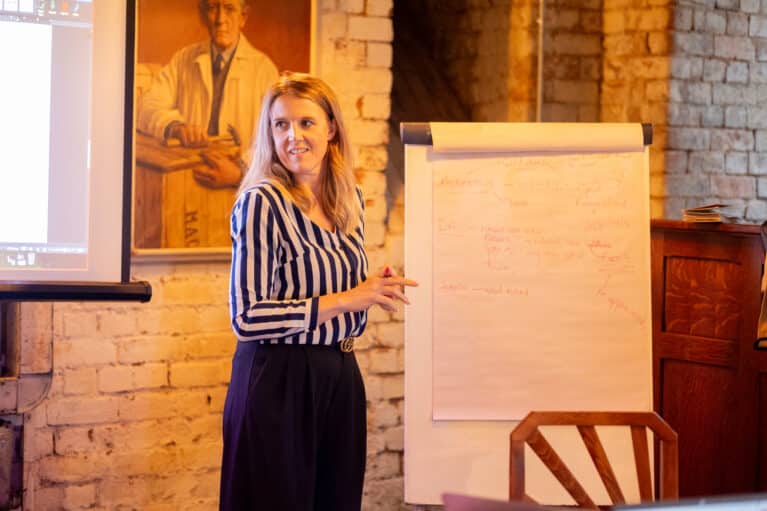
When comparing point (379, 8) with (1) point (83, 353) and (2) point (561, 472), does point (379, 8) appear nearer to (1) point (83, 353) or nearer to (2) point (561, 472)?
(1) point (83, 353)

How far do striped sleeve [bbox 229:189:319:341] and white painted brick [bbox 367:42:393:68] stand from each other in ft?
4.83

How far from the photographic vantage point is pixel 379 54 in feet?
12.2

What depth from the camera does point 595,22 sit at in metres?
4.76

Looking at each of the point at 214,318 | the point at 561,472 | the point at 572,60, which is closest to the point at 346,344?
the point at 561,472

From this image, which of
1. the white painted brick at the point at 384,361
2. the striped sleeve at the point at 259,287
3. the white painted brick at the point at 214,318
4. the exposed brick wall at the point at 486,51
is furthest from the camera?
the exposed brick wall at the point at 486,51

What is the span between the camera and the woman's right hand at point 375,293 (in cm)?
244

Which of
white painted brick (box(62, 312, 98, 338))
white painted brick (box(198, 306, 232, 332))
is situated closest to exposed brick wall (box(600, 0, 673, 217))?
white painted brick (box(198, 306, 232, 332))

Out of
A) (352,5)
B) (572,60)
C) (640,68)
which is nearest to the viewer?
(352,5)

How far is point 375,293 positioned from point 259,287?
0.30 meters

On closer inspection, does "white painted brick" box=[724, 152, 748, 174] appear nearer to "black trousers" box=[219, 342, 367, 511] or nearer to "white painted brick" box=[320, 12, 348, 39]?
"white painted brick" box=[320, 12, 348, 39]

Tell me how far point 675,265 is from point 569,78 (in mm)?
1426

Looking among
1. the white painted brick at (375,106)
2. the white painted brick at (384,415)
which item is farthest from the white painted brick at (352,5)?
the white painted brick at (384,415)

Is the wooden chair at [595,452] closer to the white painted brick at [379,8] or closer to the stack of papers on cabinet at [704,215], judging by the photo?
the stack of papers on cabinet at [704,215]

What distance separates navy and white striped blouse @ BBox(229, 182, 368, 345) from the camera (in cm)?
234
